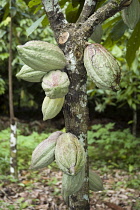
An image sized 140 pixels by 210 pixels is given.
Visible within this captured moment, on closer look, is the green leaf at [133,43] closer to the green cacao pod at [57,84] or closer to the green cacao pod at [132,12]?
the green cacao pod at [132,12]

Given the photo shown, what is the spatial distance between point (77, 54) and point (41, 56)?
0.11 metres

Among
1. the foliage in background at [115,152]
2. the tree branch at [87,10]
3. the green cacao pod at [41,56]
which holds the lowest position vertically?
the foliage in background at [115,152]

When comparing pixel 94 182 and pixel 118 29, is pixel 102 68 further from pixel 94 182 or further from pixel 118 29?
pixel 118 29

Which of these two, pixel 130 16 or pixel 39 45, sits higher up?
pixel 130 16

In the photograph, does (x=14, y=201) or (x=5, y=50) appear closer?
(x=14, y=201)

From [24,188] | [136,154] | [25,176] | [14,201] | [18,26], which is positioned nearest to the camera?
[14,201]

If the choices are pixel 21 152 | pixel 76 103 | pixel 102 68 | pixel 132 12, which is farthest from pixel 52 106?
pixel 21 152

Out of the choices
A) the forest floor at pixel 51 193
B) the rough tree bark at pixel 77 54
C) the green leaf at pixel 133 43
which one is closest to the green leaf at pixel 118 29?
the green leaf at pixel 133 43

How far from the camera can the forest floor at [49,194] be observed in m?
1.96

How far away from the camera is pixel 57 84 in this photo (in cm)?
72

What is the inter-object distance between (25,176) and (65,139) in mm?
2189

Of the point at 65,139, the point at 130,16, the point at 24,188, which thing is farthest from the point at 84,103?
the point at 24,188

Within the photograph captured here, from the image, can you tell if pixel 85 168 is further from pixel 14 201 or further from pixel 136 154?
pixel 136 154

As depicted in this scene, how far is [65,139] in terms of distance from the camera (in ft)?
2.59
